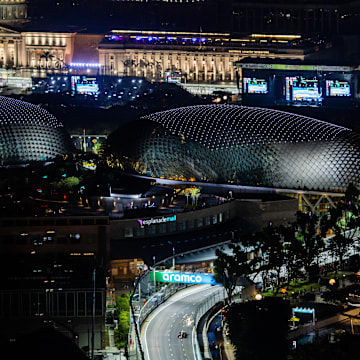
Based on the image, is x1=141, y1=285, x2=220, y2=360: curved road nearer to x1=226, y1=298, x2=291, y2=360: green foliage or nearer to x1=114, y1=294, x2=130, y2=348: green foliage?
x1=114, y1=294, x2=130, y2=348: green foliage

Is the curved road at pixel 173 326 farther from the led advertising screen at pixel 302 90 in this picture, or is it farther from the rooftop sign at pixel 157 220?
the led advertising screen at pixel 302 90

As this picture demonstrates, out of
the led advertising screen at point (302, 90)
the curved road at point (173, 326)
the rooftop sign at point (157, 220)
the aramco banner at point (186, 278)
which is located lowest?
the curved road at point (173, 326)

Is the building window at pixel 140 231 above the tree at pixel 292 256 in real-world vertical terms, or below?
above

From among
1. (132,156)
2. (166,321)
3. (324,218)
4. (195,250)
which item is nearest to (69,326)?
(166,321)

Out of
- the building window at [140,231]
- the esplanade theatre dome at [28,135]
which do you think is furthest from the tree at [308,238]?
the esplanade theatre dome at [28,135]

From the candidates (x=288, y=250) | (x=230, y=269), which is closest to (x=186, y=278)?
(x=230, y=269)

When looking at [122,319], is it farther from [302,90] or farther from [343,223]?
[302,90]
